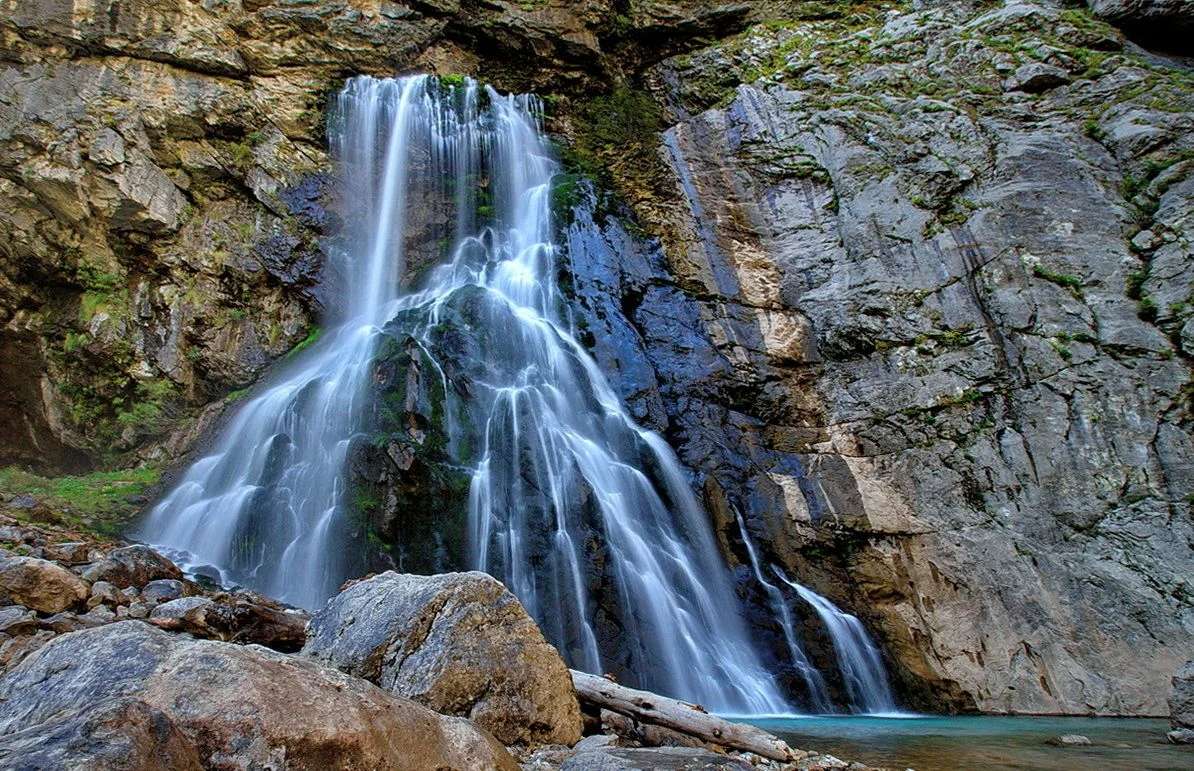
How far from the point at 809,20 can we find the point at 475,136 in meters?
10.1

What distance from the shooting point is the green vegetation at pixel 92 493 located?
32.9ft

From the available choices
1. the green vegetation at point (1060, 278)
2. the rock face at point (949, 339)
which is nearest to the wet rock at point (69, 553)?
the rock face at point (949, 339)

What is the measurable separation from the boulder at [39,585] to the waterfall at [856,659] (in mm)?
9170

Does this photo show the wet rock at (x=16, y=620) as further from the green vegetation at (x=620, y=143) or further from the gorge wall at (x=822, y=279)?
the green vegetation at (x=620, y=143)

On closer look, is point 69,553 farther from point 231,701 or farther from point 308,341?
point 308,341

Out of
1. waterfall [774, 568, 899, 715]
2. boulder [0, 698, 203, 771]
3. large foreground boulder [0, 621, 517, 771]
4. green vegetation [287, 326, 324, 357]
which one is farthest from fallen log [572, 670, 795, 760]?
green vegetation [287, 326, 324, 357]

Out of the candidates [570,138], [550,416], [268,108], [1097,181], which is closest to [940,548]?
[550,416]

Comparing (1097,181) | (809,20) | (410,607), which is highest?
(809,20)

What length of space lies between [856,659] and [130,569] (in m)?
9.32

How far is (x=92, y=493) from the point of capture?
1112cm

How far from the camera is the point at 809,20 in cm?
1859

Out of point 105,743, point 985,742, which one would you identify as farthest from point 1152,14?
point 105,743

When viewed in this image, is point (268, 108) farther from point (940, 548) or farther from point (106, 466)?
point (940, 548)

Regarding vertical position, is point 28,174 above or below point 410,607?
above
